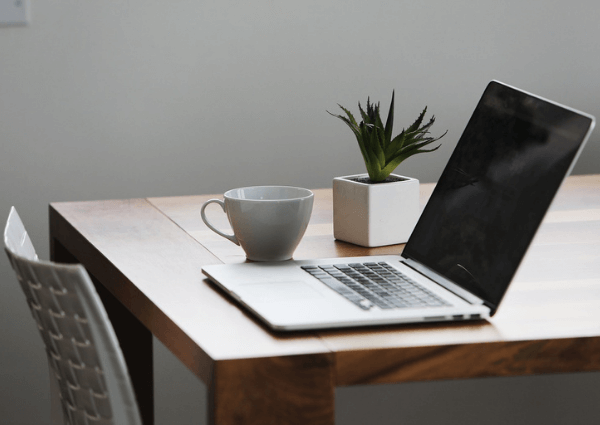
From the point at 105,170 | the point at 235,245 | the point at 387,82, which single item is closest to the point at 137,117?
the point at 105,170

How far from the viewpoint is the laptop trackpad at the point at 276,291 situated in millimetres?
885

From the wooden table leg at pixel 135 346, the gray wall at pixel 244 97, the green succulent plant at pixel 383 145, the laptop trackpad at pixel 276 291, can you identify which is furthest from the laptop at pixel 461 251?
the gray wall at pixel 244 97

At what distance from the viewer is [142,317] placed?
95 centimetres

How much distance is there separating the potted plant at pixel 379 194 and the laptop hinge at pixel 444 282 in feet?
0.41

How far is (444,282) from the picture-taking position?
0.96 metres

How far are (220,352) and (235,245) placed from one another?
1.52 ft

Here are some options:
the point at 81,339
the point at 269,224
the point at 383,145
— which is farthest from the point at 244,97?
the point at 81,339

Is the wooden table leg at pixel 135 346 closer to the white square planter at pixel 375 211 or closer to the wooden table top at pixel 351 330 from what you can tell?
the wooden table top at pixel 351 330

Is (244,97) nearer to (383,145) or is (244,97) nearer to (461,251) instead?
(383,145)

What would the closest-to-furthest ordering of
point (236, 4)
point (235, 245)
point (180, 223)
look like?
point (235, 245) < point (180, 223) < point (236, 4)

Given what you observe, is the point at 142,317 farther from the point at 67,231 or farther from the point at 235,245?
the point at 67,231

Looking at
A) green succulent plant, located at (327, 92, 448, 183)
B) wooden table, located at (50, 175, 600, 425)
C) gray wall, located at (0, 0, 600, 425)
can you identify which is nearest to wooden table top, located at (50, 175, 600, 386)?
wooden table, located at (50, 175, 600, 425)

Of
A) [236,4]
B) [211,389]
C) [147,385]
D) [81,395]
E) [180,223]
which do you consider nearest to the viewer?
[211,389]

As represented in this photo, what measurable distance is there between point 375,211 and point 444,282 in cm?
24
